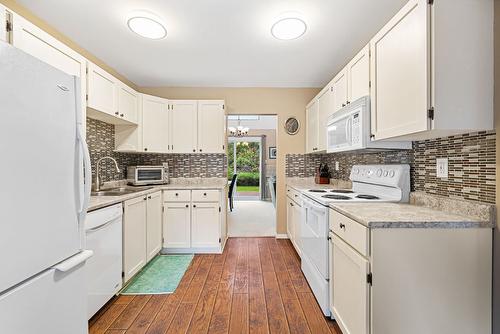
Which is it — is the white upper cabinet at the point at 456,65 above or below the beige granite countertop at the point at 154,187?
above

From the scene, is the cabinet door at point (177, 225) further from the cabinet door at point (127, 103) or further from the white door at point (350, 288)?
the white door at point (350, 288)

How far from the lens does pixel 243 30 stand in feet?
7.20

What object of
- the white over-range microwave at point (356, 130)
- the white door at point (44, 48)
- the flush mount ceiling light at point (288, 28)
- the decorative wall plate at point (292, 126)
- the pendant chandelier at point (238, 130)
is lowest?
the white over-range microwave at point (356, 130)

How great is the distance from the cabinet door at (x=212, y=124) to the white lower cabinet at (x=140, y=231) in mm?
997

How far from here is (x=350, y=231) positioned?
1.45 metres

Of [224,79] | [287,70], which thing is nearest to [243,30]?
[287,70]

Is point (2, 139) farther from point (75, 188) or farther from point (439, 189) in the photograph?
point (439, 189)

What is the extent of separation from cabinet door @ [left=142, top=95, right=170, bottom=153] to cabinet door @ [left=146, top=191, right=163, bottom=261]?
2.32 ft

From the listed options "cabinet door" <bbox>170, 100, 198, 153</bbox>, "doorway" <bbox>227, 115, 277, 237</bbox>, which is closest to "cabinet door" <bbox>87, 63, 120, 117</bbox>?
"cabinet door" <bbox>170, 100, 198, 153</bbox>

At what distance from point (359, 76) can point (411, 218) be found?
1.26 metres

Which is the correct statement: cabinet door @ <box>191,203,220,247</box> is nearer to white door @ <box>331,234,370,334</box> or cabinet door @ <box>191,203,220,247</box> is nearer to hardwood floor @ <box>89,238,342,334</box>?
hardwood floor @ <box>89,238,342,334</box>

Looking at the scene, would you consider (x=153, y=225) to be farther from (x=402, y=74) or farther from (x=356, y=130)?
(x=402, y=74)

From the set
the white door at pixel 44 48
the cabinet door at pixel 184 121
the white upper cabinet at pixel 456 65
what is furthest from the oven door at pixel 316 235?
the cabinet door at pixel 184 121

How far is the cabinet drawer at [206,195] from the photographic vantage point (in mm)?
3156
